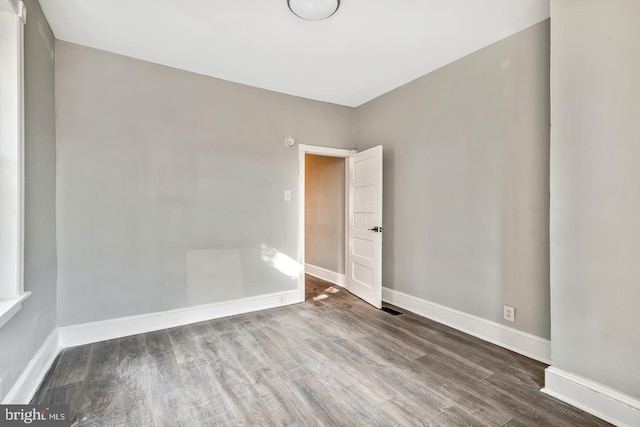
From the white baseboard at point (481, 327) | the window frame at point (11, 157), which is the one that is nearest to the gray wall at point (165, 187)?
the window frame at point (11, 157)

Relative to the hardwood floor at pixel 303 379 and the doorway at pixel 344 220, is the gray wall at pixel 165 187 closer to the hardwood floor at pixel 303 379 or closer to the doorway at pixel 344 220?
the doorway at pixel 344 220

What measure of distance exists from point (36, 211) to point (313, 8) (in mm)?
2347

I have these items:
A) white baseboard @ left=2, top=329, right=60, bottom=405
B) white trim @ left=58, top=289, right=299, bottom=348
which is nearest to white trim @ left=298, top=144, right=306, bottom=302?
white trim @ left=58, top=289, right=299, bottom=348

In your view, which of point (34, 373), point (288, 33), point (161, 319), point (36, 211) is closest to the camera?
point (34, 373)

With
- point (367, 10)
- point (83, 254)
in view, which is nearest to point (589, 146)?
point (367, 10)

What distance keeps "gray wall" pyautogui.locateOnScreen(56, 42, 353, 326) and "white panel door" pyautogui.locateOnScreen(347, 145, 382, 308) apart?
785mm

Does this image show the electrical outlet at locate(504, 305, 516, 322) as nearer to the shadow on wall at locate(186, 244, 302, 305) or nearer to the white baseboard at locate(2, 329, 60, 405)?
the shadow on wall at locate(186, 244, 302, 305)

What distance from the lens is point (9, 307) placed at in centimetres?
151

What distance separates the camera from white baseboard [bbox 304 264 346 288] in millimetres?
4347

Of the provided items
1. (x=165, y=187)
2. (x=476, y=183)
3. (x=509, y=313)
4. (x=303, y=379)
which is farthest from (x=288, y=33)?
Answer: (x=509, y=313)

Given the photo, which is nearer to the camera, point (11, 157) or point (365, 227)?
point (11, 157)

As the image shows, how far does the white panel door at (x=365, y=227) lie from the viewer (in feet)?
11.2

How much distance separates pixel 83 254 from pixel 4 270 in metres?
0.99

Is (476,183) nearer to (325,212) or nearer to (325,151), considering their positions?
(325,151)
